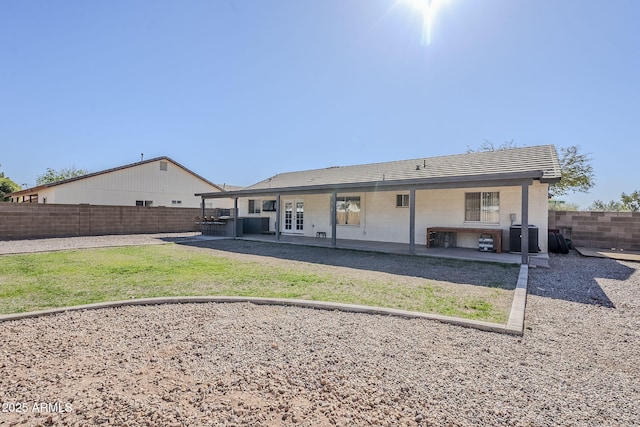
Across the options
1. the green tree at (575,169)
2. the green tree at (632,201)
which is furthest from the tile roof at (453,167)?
the green tree at (632,201)

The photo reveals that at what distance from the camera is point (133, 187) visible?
73.4 feet

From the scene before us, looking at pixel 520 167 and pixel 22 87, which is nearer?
pixel 520 167

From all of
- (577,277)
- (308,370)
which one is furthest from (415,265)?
(308,370)

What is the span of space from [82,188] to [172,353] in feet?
73.9

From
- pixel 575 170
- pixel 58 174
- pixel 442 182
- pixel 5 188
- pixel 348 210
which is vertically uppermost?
pixel 58 174

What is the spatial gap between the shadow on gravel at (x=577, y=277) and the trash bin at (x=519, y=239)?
0.55 m

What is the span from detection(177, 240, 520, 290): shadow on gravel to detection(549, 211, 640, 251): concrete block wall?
6425 millimetres

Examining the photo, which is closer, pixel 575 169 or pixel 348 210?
pixel 348 210

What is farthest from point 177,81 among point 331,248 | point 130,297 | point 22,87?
point 130,297

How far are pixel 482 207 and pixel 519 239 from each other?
168 centimetres

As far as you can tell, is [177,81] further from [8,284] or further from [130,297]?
[130,297]

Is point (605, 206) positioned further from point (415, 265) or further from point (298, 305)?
point (298, 305)

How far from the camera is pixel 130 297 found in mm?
4820

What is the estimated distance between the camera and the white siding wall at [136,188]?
20328 millimetres
